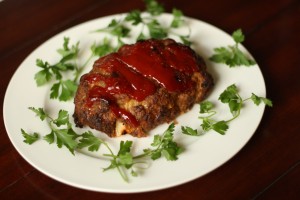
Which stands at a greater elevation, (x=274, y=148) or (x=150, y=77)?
(x=150, y=77)

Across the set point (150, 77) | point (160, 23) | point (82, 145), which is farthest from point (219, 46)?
point (82, 145)

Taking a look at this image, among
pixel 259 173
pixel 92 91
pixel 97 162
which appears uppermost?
pixel 92 91

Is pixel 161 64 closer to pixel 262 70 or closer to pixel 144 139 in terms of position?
pixel 144 139

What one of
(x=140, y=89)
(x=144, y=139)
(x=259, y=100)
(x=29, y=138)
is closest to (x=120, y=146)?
(x=144, y=139)

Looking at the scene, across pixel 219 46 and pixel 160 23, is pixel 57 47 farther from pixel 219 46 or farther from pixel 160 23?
pixel 219 46

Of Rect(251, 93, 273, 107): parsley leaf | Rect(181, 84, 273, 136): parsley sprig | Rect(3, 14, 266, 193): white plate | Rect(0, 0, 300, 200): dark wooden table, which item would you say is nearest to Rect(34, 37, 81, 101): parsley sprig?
Rect(3, 14, 266, 193): white plate

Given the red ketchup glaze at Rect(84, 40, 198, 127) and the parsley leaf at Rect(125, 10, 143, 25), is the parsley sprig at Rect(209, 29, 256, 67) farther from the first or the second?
the parsley leaf at Rect(125, 10, 143, 25)

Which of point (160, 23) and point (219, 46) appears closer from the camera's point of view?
point (219, 46)

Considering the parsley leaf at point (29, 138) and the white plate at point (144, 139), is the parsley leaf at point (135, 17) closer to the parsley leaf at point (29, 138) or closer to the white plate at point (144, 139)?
the white plate at point (144, 139)
